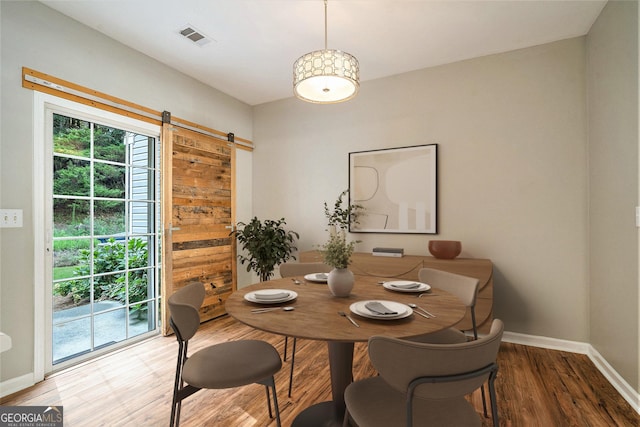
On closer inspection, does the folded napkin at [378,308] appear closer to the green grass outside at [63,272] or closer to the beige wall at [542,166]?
the beige wall at [542,166]

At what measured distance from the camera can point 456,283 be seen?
6.69 ft

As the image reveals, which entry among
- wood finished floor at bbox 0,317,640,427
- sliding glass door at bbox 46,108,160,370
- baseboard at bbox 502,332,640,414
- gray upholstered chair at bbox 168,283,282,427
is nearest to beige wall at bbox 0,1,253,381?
sliding glass door at bbox 46,108,160,370

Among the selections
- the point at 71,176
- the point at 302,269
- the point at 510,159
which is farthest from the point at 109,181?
the point at 510,159

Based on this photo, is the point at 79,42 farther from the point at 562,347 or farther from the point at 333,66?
the point at 562,347

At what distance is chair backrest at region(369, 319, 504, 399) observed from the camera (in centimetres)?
96

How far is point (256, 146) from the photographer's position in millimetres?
4379

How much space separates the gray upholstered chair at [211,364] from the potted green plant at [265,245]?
2.01 meters

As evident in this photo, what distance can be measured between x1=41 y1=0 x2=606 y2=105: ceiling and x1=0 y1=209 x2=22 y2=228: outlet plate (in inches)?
60.2

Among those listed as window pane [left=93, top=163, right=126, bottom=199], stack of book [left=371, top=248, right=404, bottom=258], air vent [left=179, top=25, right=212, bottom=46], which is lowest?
A: stack of book [left=371, top=248, right=404, bottom=258]

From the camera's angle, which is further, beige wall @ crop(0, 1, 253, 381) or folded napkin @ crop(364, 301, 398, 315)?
beige wall @ crop(0, 1, 253, 381)

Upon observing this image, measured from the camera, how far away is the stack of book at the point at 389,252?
3115 mm

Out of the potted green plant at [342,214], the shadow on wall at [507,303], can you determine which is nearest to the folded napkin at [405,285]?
the shadow on wall at [507,303]

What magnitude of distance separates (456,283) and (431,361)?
1206 millimetres

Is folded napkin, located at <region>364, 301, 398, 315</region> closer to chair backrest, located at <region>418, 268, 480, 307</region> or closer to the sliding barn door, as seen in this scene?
chair backrest, located at <region>418, 268, 480, 307</region>
